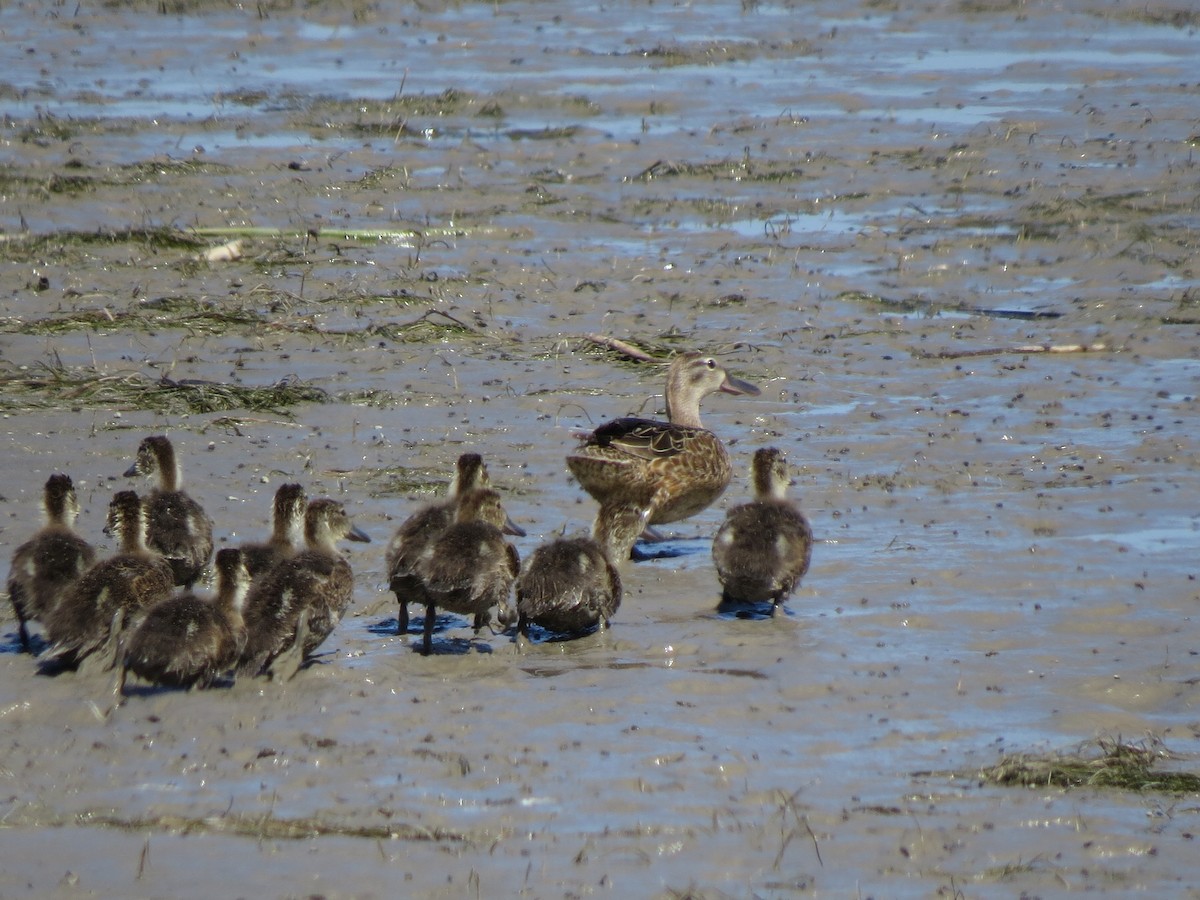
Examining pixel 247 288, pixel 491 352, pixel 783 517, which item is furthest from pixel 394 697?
pixel 247 288

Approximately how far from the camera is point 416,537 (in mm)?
6984

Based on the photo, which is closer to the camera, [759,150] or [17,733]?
[17,733]

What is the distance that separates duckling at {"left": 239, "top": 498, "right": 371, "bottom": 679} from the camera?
629 cm

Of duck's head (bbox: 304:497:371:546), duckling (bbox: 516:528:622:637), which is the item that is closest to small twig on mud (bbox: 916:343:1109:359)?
duckling (bbox: 516:528:622:637)

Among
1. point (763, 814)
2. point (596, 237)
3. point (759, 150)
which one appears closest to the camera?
point (763, 814)

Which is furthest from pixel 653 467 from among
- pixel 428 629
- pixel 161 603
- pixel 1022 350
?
pixel 1022 350

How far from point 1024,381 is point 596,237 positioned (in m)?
4.25

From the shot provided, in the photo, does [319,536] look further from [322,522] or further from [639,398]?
[639,398]

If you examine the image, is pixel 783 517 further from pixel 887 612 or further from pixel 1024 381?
pixel 1024 381

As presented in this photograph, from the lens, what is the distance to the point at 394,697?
20.3 ft

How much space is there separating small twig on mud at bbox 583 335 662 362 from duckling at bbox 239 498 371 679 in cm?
439

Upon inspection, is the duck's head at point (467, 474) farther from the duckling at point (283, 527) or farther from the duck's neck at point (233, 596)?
the duck's neck at point (233, 596)

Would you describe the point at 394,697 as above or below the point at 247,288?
below

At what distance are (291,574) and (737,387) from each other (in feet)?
13.1
